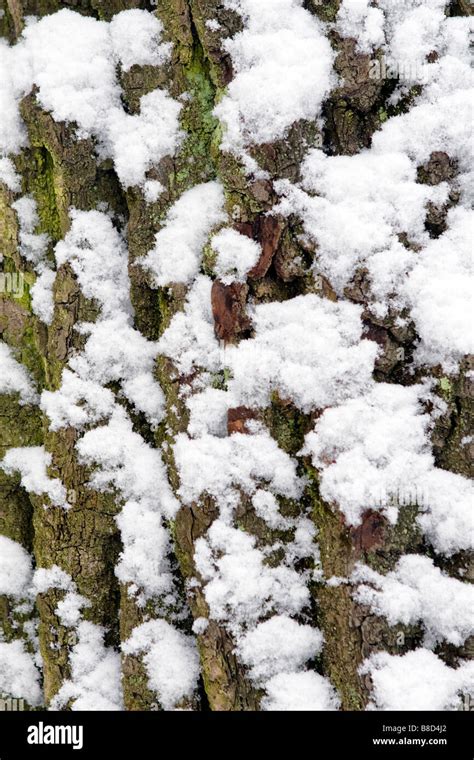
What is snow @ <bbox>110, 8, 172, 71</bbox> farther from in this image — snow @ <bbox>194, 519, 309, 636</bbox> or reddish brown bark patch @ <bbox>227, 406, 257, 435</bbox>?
snow @ <bbox>194, 519, 309, 636</bbox>

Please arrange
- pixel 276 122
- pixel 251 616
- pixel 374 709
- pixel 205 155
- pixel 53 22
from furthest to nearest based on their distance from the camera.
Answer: pixel 53 22, pixel 205 155, pixel 276 122, pixel 251 616, pixel 374 709

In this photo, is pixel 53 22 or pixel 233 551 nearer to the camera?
pixel 233 551

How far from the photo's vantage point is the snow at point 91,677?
13.6 ft

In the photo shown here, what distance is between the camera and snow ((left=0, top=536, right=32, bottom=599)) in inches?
181

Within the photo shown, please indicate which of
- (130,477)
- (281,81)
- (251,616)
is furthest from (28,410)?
(281,81)

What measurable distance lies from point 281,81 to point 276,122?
12.0 inches

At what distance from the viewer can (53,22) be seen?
15.8 ft

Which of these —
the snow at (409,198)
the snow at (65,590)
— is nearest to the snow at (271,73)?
the snow at (409,198)

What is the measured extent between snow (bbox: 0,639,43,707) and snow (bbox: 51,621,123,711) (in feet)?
1.36

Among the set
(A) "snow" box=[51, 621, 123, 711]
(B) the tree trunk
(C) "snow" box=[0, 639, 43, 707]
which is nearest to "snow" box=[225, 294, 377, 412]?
(B) the tree trunk

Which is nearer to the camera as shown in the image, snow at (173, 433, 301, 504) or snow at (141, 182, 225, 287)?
snow at (173, 433, 301, 504)

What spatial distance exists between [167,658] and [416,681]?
5.13 ft

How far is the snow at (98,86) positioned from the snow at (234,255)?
899 millimetres

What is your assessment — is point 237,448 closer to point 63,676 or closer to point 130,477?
point 130,477
